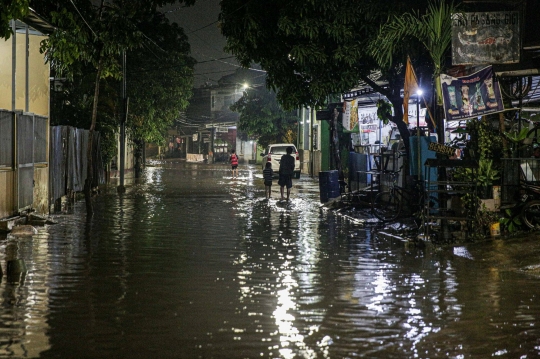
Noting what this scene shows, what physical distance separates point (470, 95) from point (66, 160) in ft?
40.6

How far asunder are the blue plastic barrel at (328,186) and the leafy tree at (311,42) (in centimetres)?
371

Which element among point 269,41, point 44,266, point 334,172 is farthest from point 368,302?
point 334,172

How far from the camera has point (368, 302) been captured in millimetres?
8539

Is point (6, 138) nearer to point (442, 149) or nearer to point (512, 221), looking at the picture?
point (442, 149)

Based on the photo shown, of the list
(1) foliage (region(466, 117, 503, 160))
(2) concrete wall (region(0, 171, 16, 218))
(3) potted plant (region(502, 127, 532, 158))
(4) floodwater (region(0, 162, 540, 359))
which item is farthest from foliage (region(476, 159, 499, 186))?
(2) concrete wall (region(0, 171, 16, 218))

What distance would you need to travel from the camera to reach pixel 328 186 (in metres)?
23.8

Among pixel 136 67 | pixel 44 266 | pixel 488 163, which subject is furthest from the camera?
pixel 136 67

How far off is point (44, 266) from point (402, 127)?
35.8 ft

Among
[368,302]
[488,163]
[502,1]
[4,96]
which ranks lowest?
[368,302]

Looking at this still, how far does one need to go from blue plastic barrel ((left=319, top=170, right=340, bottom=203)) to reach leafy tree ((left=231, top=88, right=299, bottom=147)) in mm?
34239

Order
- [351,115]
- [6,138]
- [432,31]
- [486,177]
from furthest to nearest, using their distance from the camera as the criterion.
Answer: [351,115], [6,138], [432,31], [486,177]

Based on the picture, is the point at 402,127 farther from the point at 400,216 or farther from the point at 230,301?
the point at 230,301

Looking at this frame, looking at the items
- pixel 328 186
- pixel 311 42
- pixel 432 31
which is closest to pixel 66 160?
pixel 311 42

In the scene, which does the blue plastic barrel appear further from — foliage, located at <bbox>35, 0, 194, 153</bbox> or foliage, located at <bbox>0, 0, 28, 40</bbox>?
foliage, located at <bbox>0, 0, 28, 40</bbox>
